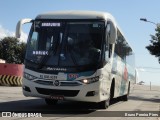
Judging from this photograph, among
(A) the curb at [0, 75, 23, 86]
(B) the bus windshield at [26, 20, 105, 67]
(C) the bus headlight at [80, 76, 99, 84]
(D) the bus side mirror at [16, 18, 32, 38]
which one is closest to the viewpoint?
(C) the bus headlight at [80, 76, 99, 84]

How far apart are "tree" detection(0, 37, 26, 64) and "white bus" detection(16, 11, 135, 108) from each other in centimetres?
7196

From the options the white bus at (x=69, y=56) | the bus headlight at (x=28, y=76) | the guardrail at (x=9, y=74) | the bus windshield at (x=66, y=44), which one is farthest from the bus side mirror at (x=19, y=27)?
the guardrail at (x=9, y=74)

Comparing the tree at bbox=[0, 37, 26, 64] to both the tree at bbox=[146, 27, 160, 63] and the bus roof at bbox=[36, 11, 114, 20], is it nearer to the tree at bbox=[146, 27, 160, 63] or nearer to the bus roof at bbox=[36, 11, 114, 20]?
the tree at bbox=[146, 27, 160, 63]

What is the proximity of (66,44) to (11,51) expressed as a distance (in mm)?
73252

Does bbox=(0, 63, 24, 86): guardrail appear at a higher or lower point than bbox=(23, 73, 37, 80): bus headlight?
lower

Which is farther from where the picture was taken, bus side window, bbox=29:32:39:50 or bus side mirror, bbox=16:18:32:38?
bus side mirror, bbox=16:18:32:38

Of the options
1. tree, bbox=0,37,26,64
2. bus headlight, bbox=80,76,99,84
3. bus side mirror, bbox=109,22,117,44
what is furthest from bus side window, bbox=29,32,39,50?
tree, bbox=0,37,26,64

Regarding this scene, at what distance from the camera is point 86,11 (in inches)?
555

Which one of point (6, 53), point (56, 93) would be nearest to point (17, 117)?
point (56, 93)

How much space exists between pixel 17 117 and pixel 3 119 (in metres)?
0.71

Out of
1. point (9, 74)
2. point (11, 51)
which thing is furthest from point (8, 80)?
point (11, 51)

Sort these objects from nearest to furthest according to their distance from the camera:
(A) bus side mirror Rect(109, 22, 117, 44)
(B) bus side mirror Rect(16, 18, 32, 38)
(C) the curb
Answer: (A) bus side mirror Rect(109, 22, 117, 44) < (B) bus side mirror Rect(16, 18, 32, 38) < (C) the curb

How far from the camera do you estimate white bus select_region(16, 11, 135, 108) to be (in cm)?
1289

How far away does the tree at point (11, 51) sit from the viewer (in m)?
85.0
